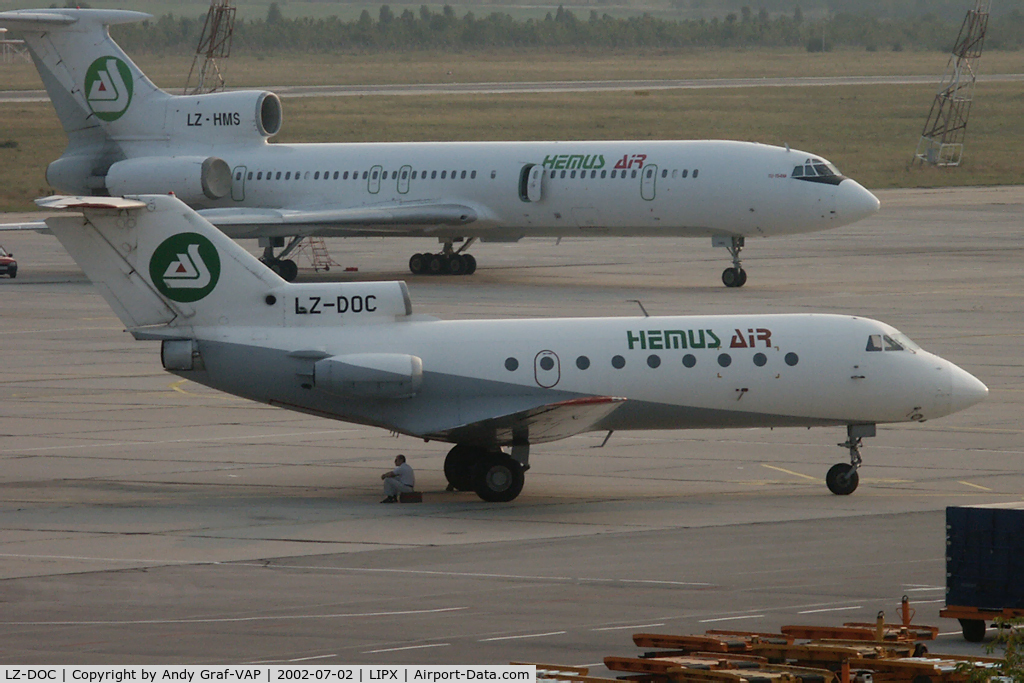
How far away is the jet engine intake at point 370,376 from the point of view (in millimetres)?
25969

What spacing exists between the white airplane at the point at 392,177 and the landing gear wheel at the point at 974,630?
33.6 metres

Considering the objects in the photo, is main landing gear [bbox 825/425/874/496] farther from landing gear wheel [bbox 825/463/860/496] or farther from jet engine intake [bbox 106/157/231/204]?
jet engine intake [bbox 106/157/231/204]

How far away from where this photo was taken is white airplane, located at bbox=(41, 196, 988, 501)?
86.4 feet

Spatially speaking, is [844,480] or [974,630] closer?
[974,630]

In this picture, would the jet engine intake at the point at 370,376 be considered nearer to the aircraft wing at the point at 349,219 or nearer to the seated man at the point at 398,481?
the seated man at the point at 398,481

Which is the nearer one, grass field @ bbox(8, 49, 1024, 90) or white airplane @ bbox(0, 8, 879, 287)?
white airplane @ bbox(0, 8, 879, 287)

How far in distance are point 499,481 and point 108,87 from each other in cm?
3492

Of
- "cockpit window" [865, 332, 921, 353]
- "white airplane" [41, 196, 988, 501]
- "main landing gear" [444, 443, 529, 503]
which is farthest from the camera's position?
"cockpit window" [865, 332, 921, 353]

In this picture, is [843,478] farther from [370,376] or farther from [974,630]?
[974,630]

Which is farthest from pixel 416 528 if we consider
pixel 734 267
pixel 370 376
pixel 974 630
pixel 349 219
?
pixel 349 219

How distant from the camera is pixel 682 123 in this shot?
113500 millimetres

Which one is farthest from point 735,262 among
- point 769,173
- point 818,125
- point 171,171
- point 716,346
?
point 818,125

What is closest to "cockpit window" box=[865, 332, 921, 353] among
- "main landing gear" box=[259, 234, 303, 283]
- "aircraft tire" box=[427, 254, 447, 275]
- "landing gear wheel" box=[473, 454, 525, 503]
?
"landing gear wheel" box=[473, 454, 525, 503]

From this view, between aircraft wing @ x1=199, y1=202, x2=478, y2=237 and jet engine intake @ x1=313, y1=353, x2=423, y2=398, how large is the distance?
Answer: 28.2 m
